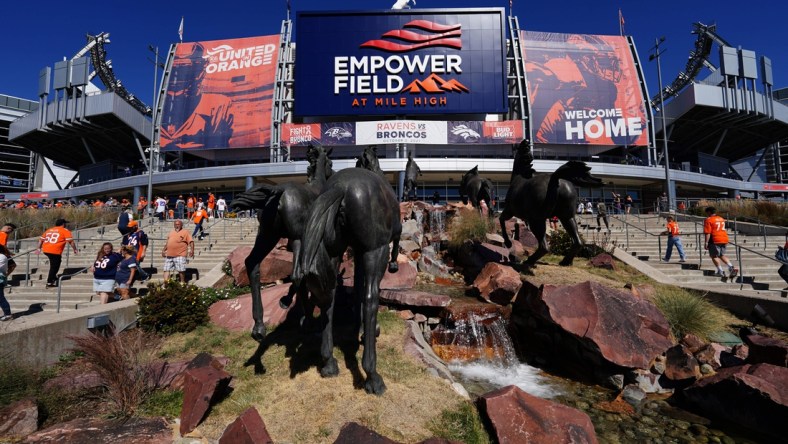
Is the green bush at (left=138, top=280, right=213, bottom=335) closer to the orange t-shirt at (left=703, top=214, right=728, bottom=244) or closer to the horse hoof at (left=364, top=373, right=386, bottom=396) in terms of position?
the horse hoof at (left=364, top=373, right=386, bottom=396)

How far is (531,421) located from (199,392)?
352 cm

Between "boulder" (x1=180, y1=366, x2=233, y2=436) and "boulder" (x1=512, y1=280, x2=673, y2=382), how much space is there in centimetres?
512

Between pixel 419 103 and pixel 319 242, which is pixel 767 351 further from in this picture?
pixel 419 103

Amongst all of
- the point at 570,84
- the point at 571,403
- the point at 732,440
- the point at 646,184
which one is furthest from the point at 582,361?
the point at 646,184

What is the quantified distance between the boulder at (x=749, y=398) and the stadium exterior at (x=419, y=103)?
3015 centimetres

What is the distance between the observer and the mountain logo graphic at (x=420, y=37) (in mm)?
38812

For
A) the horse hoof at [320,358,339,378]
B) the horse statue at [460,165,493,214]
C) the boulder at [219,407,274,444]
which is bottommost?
the boulder at [219,407,274,444]

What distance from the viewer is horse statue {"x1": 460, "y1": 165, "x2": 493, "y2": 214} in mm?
13875

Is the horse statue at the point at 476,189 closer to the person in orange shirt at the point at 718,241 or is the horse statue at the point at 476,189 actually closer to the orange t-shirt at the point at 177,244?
the person in orange shirt at the point at 718,241

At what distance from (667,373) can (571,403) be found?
1708 millimetres

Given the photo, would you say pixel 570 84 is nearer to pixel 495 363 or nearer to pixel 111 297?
pixel 495 363

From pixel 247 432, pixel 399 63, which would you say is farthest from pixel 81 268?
pixel 399 63

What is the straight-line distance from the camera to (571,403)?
509 cm

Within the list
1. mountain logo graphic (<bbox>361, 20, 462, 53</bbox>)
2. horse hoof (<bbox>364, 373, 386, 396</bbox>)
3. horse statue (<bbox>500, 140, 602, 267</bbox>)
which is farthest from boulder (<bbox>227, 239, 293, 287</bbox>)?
mountain logo graphic (<bbox>361, 20, 462, 53</bbox>)
